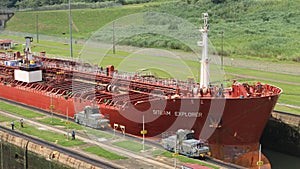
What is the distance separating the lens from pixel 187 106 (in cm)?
3453

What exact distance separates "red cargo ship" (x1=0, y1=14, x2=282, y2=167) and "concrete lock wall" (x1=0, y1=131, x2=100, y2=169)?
18.9ft

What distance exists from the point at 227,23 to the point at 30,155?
7529 cm

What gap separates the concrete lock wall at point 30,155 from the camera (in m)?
31.5

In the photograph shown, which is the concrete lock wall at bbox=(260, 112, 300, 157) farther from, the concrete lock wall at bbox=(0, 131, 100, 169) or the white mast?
the concrete lock wall at bbox=(0, 131, 100, 169)

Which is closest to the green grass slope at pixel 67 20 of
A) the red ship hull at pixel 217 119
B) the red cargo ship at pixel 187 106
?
the red cargo ship at pixel 187 106

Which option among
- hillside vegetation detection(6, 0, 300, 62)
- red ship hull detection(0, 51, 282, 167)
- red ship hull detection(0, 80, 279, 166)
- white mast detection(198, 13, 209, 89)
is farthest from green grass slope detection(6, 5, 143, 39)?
white mast detection(198, 13, 209, 89)

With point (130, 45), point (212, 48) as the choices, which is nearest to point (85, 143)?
point (212, 48)

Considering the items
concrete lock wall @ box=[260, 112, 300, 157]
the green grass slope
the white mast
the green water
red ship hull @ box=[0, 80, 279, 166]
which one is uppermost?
the green grass slope

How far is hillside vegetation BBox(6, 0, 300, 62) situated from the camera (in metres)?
83.8

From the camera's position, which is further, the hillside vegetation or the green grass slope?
the green grass slope

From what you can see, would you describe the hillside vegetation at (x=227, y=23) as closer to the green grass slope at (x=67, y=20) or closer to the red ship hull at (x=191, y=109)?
the green grass slope at (x=67, y=20)

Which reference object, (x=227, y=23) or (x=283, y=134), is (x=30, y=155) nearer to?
(x=283, y=134)

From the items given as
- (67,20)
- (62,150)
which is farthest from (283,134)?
(67,20)

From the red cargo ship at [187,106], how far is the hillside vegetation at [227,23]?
131ft
